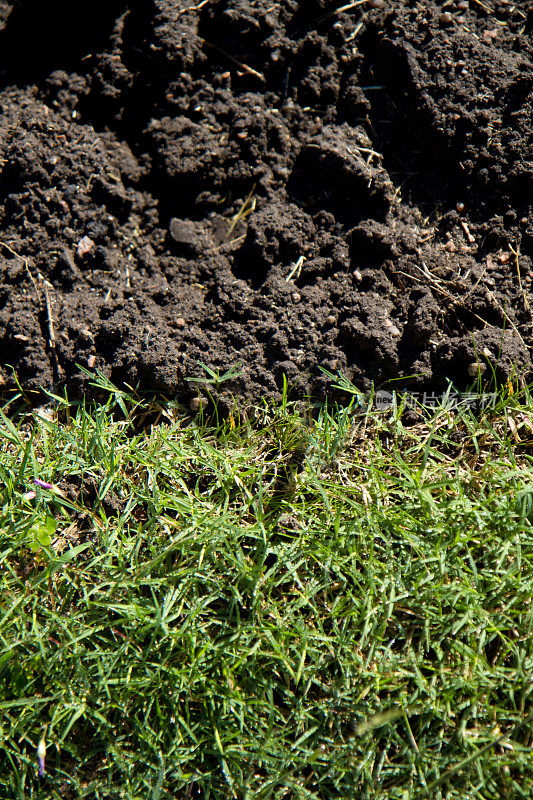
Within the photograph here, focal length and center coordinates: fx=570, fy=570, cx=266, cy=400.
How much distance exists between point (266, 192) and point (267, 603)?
159cm

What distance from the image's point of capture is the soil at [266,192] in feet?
7.32

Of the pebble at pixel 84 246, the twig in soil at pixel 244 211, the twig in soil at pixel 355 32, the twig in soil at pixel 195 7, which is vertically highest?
the twig in soil at pixel 355 32

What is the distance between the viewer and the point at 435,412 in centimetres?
223

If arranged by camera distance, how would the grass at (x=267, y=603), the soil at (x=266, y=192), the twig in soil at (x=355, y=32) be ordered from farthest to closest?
the twig in soil at (x=355, y=32) < the soil at (x=266, y=192) < the grass at (x=267, y=603)

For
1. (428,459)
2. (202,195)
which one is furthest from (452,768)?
(202,195)

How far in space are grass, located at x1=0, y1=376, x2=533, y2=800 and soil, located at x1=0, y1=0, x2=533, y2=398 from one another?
0.85 feet

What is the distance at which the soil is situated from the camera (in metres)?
2.23

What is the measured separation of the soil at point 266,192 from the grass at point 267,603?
0.26 metres

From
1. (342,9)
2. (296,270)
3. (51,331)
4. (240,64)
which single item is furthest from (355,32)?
(51,331)

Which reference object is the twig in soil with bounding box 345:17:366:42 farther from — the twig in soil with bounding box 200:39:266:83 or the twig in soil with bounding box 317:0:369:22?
the twig in soil with bounding box 200:39:266:83

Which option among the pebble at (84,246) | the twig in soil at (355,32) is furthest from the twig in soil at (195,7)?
the pebble at (84,246)

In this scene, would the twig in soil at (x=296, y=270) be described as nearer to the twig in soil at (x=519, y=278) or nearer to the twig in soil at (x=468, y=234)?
→ the twig in soil at (x=468, y=234)

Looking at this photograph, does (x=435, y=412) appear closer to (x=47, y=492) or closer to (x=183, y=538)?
(x=183, y=538)

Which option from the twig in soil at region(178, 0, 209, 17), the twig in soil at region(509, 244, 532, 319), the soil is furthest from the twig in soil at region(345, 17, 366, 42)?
the twig in soil at region(509, 244, 532, 319)
